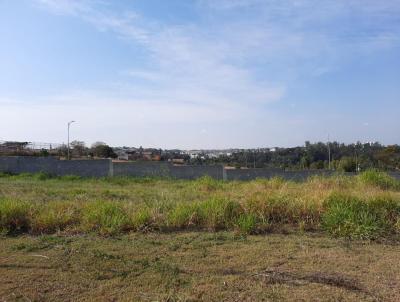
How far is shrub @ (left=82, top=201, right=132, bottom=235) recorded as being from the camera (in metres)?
5.41

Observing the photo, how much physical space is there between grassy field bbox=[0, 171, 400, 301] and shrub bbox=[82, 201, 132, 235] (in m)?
0.01

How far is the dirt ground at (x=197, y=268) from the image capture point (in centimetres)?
344

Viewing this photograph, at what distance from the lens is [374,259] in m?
4.34

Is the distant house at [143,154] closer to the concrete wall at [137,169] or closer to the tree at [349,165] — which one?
the concrete wall at [137,169]

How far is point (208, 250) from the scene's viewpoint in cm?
465

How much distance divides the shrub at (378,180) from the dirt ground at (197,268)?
5653mm

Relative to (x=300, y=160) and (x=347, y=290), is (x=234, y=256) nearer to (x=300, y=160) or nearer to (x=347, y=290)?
(x=347, y=290)

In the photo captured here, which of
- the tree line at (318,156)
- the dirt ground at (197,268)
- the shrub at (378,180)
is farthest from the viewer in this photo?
the tree line at (318,156)

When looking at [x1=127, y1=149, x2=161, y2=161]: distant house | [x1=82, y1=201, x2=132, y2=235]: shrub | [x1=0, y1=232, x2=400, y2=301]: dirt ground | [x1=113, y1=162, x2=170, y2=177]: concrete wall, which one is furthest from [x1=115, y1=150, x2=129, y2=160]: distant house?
[x1=0, y1=232, x2=400, y2=301]: dirt ground

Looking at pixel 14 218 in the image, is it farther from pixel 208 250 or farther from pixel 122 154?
pixel 122 154

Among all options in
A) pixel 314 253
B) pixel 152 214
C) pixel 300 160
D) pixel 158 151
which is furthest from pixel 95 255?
pixel 158 151

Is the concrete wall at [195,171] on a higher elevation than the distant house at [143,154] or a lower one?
lower

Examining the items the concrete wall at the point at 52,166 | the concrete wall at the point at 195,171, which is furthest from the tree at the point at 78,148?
the concrete wall at the point at 195,171

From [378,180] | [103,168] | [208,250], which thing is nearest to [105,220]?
[208,250]
